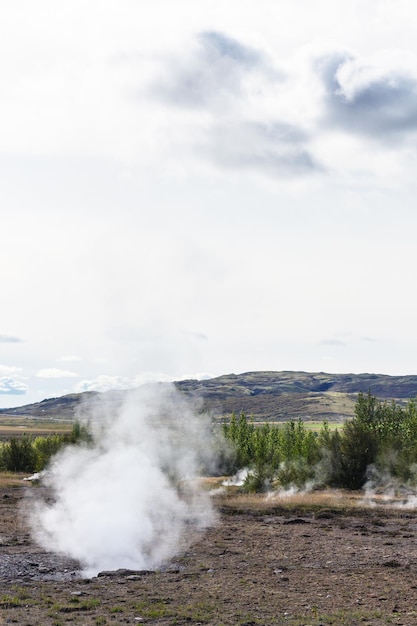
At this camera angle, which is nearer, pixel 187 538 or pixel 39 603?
pixel 39 603

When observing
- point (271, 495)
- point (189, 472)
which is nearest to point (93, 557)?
point (271, 495)

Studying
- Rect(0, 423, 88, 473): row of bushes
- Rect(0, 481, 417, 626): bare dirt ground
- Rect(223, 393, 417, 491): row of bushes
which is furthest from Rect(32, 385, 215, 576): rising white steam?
Rect(0, 423, 88, 473): row of bushes

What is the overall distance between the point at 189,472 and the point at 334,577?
2075 inches

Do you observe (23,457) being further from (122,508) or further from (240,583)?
(240,583)

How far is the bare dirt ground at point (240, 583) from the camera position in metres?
17.6

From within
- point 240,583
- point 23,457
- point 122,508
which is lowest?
point 23,457

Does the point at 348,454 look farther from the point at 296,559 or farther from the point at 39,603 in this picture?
the point at 39,603

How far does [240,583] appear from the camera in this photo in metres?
22.2

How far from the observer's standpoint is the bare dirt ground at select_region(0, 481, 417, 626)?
17.6 m

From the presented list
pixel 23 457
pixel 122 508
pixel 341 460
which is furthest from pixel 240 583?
pixel 23 457

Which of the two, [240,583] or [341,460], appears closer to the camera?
[240,583]

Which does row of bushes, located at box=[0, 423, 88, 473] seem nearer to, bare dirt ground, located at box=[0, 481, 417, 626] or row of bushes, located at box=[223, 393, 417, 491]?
row of bushes, located at box=[223, 393, 417, 491]

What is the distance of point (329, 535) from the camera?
3453 centimetres

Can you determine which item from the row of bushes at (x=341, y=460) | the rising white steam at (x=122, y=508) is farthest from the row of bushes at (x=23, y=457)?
the rising white steam at (x=122, y=508)
